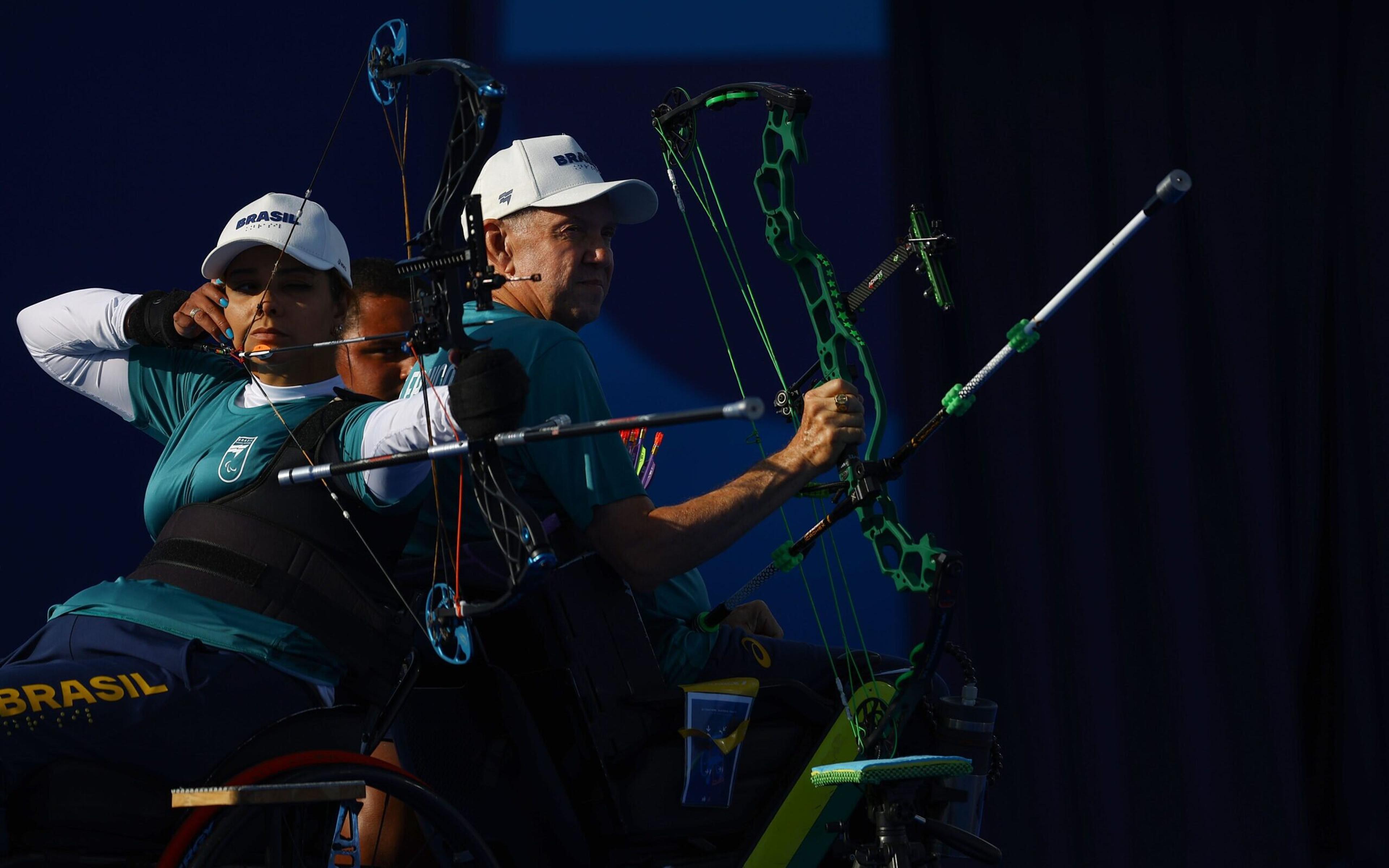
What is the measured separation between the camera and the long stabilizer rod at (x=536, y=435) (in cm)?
101

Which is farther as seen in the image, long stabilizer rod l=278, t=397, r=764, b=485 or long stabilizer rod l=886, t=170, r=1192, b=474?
long stabilizer rod l=886, t=170, r=1192, b=474

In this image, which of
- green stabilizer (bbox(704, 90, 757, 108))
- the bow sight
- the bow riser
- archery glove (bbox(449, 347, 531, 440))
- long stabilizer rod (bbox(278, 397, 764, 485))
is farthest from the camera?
green stabilizer (bbox(704, 90, 757, 108))

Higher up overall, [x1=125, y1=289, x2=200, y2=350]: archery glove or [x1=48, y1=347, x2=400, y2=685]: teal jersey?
[x1=125, y1=289, x2=200, y2=350]: archery glove

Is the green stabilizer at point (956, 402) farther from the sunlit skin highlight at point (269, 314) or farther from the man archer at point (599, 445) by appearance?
the sunlit skin highlight at point (269, 314)

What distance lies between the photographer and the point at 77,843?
127 cm

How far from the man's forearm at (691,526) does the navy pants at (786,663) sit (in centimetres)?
22

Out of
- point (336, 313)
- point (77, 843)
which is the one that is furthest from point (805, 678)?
point (77, 843)

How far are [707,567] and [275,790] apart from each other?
1.74 metres

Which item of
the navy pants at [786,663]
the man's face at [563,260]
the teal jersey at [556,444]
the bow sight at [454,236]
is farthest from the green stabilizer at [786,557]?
the bow sight at [454,236]

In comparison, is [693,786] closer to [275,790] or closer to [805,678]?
[805,678]

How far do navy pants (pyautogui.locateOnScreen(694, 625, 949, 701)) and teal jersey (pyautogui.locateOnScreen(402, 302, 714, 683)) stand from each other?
0.32m

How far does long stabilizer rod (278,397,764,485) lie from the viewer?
1011 millimetres

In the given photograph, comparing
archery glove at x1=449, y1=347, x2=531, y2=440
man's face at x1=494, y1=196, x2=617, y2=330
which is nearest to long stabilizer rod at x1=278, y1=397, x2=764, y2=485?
archery glove at x1=449, y1=347, x2=531, y2=440

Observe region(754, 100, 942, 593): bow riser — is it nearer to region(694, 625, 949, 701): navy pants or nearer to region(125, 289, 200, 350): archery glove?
region(694, 625, 949, 701): navy pants
